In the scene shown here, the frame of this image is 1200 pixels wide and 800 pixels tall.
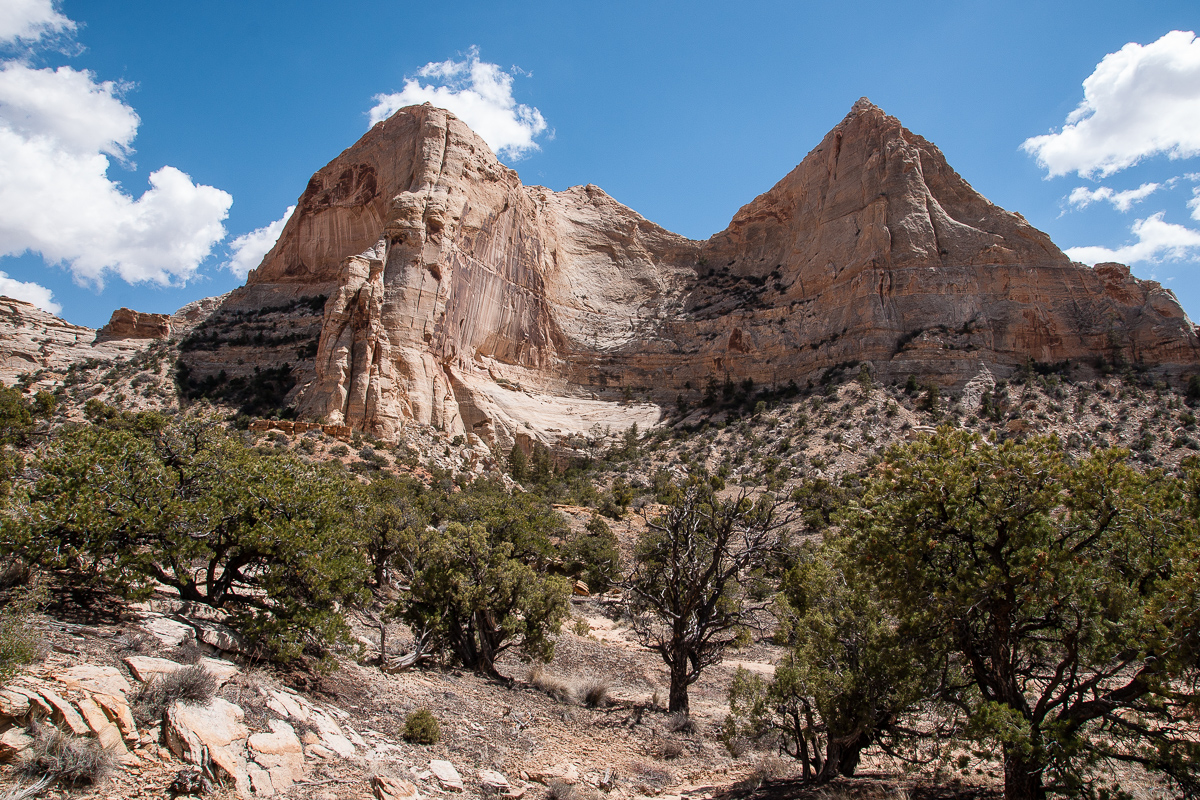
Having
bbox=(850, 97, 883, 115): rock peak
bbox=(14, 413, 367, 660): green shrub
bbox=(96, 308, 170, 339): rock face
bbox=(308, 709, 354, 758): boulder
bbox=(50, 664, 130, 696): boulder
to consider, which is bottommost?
bbox=(308, 709, 354, 758): boulder

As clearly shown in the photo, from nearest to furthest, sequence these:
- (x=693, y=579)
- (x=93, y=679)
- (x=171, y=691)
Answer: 1. (x=93, y=679)
2. (x=171, y=691)
3. (x=693, y=579)

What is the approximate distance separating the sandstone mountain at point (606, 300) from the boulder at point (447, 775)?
34.8 m

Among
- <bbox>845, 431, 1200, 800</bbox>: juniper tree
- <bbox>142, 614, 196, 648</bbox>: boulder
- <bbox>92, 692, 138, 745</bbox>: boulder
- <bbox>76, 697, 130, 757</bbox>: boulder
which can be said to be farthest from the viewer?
<bbox>142, 614, 196, 648</bbox>: boulder

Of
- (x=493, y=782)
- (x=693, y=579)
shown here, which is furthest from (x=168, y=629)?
(x=693, y=579)

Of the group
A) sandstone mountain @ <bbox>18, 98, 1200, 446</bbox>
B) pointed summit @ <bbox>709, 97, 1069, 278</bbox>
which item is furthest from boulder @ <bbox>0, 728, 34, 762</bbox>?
pointed summit @ <bbox>709, 97, 1069, 278</bbox>

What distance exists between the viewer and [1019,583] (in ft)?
20.2

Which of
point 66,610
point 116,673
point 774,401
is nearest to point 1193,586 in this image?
point 116,673

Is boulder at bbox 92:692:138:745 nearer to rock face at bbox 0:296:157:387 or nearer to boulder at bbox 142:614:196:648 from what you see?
boulder at bbox 142:614:196:648

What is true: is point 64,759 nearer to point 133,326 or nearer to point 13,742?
point 13,742

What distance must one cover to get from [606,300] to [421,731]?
62.8m

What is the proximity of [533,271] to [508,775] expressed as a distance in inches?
2204

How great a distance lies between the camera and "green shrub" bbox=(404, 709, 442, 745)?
7875 mm

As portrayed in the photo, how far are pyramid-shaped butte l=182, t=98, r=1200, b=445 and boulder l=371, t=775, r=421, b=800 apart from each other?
3537 centimetres

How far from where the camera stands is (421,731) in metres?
7.90
